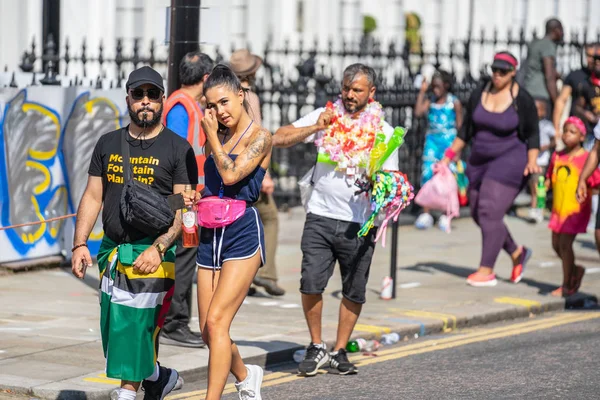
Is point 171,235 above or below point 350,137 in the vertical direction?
below

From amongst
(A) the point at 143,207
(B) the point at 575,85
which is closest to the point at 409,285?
(B) the point at 575,85

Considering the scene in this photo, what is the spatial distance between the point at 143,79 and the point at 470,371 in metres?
3.30

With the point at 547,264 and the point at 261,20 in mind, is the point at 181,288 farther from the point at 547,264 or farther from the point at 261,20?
the point at 261,20

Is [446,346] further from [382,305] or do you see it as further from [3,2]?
[3,2]

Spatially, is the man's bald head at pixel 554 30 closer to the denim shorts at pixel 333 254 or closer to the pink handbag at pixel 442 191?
the pink handbag at pixel 442 191

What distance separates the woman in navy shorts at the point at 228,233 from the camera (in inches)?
260

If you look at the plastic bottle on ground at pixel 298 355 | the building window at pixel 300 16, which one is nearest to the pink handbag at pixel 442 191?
the plastic bottle on ground at pixel 298 355

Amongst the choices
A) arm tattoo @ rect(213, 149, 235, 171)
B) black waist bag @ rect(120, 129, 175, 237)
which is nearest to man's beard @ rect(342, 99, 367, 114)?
arm tattoo @ rect(213, 149, 235, 171)

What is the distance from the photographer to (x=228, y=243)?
266 inches

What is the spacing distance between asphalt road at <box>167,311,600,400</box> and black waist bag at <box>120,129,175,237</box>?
5.21 feet

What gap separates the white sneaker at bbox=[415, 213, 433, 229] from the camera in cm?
1562

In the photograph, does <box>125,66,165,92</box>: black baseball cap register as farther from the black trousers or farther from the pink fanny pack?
the black trousers

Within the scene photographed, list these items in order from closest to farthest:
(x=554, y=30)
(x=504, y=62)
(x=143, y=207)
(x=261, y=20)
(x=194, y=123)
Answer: (x=143, y=207), (x=194, y=123), (x=504, y=62), (x=554, y=30), (x=261, y=20)

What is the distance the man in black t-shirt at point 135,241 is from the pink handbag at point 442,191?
532 cm
